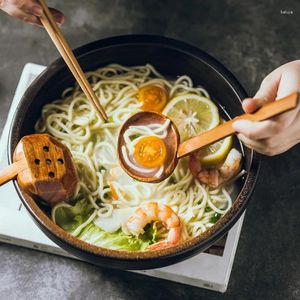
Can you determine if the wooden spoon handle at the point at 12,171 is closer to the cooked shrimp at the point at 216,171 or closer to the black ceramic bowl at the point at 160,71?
the black ceramic bowl at the point at 160,71

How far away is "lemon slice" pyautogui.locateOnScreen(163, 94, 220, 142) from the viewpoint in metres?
→ 2.13

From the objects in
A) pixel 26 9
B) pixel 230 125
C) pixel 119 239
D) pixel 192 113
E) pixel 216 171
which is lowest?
pixel 119 239

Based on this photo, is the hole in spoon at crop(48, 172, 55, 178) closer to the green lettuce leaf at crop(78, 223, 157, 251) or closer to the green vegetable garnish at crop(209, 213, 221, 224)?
the green lettuce leaf at crop(78, 223, 157, 251)

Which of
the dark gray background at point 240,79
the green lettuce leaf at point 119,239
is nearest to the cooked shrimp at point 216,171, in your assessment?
the green lettuce leaf at point 119,239

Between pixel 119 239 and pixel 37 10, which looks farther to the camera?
pixel 119 239

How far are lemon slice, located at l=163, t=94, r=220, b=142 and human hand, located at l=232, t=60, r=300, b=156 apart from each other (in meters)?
0.33

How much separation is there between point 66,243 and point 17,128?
0.41 m

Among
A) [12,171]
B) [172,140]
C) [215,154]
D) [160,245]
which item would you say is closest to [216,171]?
[215,154]

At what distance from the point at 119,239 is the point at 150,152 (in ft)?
0.97

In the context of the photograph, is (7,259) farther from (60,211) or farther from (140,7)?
(140,7)

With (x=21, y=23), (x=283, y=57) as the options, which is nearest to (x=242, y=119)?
(x=283, y=57)

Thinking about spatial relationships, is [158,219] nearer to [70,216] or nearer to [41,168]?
[70,216]

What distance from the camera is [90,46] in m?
2.13

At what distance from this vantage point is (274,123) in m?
1.63
